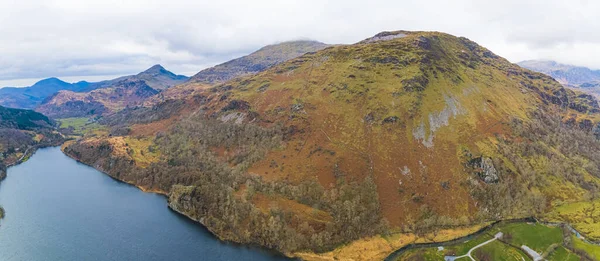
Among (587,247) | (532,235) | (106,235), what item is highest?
(106,235)

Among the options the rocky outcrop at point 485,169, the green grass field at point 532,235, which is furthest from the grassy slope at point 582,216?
the rocky outcrop at point 485,169

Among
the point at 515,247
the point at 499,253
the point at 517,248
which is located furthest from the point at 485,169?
the point at 499,253

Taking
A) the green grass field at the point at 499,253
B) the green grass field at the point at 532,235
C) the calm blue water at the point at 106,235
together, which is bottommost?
the green grass field at the point at 499,253

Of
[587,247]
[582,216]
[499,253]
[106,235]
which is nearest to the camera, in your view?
[499,253]

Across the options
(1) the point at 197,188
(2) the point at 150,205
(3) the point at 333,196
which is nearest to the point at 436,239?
(3) the point at 333,196

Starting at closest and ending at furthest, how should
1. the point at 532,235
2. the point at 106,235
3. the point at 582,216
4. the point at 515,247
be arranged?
the point at 515,247 < the point at 532,235 < the point at 106,235 < the point at 582,216

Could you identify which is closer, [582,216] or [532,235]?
[532,235]

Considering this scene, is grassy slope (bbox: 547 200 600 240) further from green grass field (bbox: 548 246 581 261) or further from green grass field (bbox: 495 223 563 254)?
green grass field (bbox: 548 246 581 261)

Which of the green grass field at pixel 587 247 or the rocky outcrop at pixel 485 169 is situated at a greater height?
the rocky outcrop at pixel 485 169

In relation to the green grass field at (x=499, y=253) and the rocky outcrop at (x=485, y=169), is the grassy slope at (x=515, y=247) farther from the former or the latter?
the rocky outcrop at (x=485, y=169)

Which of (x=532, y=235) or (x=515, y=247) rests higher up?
(x=532, y=235)

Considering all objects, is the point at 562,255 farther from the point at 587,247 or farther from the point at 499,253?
the point at 499,253

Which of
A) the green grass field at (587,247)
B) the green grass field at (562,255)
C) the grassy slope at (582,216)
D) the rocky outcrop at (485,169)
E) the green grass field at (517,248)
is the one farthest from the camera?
the rocky outcrop at (485,169)
